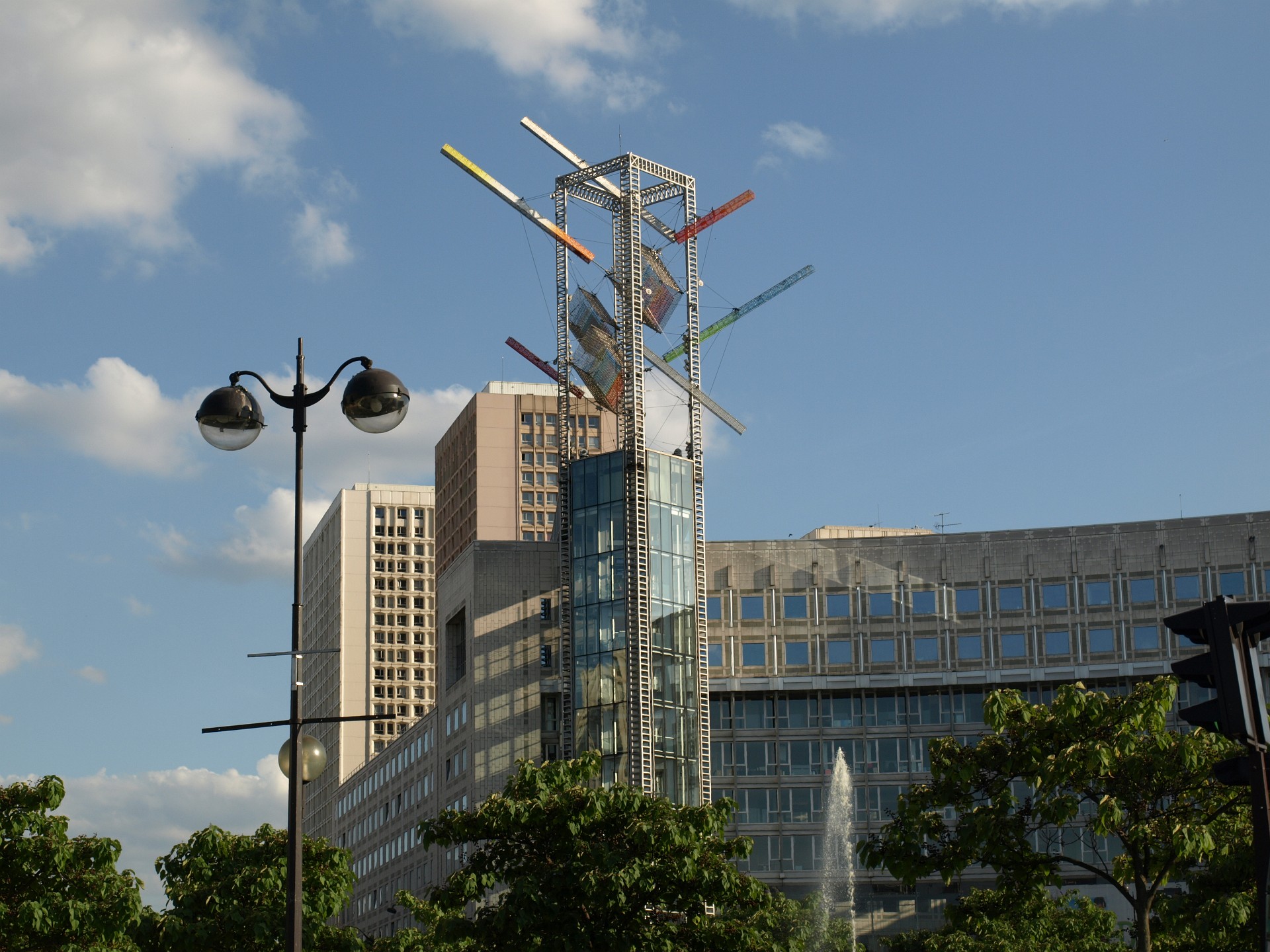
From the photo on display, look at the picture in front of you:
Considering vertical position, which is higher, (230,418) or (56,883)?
(230,418)

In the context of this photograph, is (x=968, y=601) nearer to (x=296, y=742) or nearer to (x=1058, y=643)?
(x=1058, y=643)

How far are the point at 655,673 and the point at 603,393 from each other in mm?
22542

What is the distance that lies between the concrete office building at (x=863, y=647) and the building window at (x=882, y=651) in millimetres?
96

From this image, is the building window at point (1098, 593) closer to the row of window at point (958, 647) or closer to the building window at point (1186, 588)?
the row of window at point (958, 647)

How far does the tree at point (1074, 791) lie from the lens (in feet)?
104

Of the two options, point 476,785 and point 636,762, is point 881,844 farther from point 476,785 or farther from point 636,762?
point 476,785

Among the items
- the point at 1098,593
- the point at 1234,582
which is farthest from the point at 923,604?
the point at 1234,582

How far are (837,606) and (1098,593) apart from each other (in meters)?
16.6

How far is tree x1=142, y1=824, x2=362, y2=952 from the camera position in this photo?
41344mm

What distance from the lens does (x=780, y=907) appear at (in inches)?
3361

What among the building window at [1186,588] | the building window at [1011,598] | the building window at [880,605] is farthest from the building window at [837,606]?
the building window at [1186,588]

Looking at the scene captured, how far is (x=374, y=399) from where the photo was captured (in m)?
20.5

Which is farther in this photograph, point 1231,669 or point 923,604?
point 923,604

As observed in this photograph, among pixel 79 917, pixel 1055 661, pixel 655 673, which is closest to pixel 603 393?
pixel 655 673
